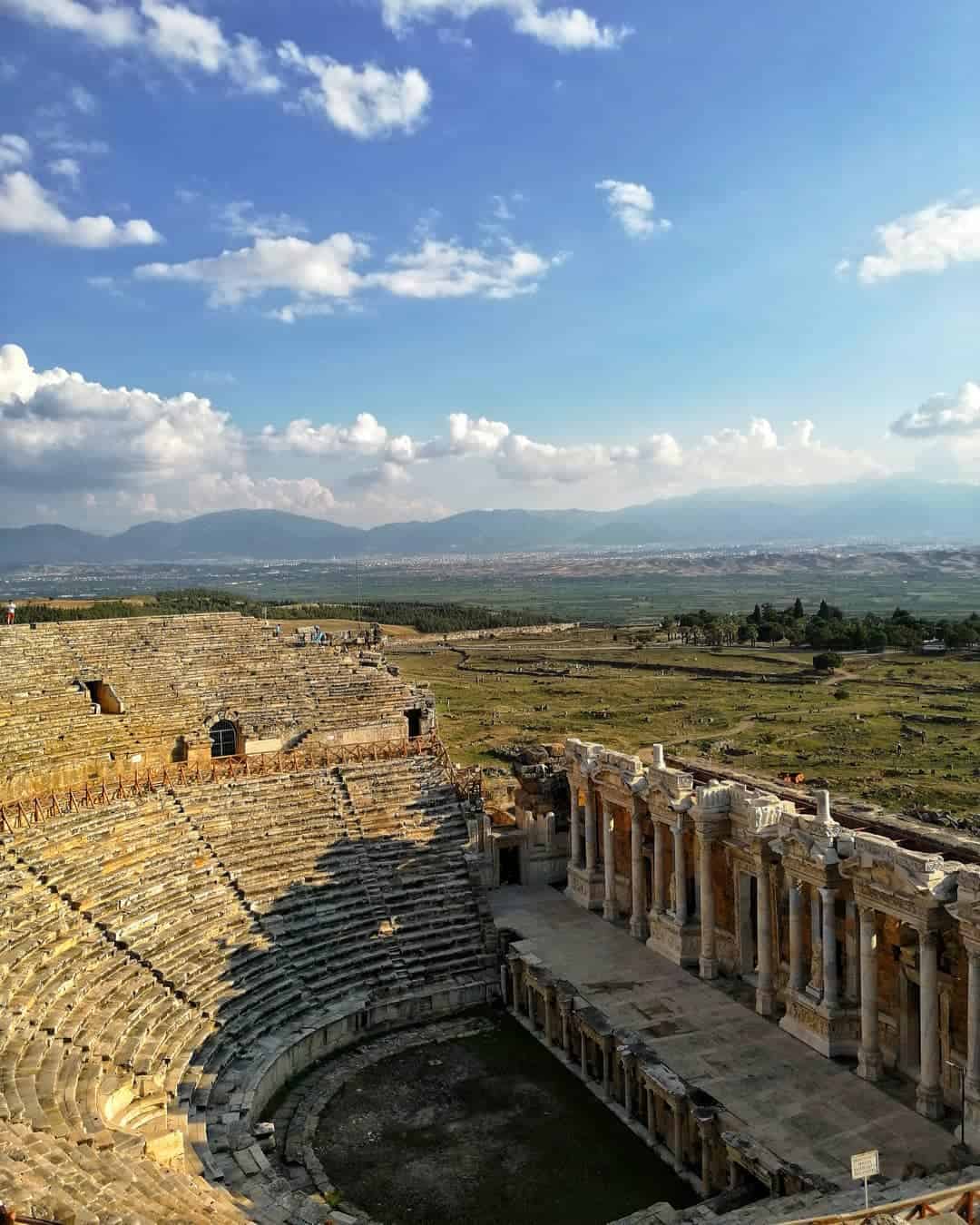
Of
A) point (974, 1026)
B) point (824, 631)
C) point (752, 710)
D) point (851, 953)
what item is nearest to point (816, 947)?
point (851, 953)

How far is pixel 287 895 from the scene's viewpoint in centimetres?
2938

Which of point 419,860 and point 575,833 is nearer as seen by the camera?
point 419,860

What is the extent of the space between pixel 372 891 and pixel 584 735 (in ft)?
118

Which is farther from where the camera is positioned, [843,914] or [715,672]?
[715,672]

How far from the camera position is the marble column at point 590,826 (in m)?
33.2

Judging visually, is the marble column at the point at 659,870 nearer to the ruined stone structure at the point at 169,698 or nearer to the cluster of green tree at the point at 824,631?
the ruined stone structure at the point at 169,698

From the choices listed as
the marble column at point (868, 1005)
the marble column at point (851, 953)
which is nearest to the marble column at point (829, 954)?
the marble column at point (851, 953)

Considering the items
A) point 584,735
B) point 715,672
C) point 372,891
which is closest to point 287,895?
point 372,891

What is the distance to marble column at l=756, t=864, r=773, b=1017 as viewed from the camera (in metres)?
25.1

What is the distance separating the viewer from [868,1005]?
856 inches

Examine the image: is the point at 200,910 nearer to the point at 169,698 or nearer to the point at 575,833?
the point at 169,698

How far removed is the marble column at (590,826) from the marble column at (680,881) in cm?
488

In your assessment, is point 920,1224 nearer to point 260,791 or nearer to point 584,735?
point 260,791

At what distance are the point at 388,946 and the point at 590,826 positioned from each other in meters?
8.06
